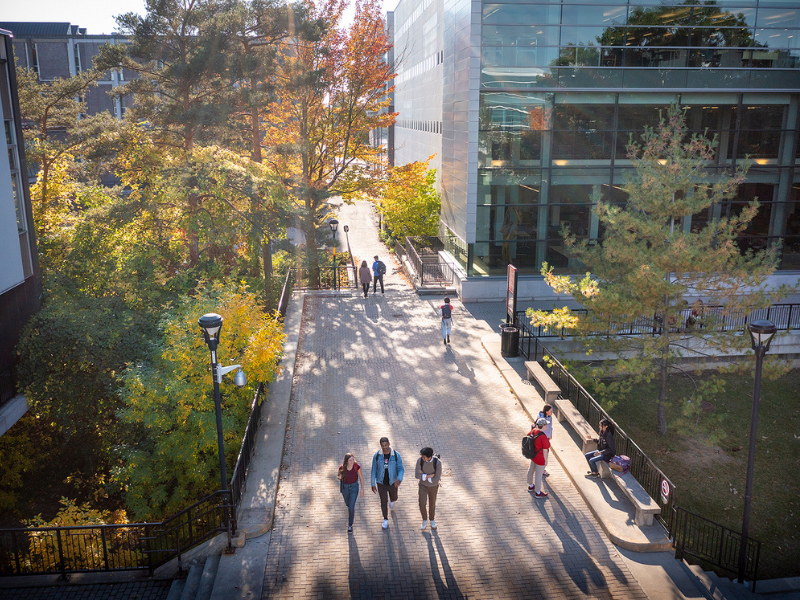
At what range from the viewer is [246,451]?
1124cm

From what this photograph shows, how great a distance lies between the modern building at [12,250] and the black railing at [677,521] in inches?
499

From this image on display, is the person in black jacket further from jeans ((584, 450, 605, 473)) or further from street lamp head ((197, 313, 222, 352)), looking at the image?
street lamp head ((197, 313, 222, 352))

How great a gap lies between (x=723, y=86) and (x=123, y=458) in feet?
76.4

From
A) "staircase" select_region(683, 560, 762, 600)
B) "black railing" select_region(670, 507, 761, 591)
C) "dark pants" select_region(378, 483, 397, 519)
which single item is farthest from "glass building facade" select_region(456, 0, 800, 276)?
"dark pants" select_region(378, 483, 397, 519)

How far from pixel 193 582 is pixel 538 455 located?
18.7 feet

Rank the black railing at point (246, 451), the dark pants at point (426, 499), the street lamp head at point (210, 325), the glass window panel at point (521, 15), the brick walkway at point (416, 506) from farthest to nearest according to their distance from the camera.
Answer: the glass window panel at point (521, 15) → the black railing at point (246, 451) → the dark pants at point (426, 499) → the street lamp head at point (210, 325) → the brick walkway at point (416, 506)

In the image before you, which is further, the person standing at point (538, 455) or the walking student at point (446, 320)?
the walking student at point (446, 320)

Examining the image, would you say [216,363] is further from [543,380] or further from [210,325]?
[543,380]

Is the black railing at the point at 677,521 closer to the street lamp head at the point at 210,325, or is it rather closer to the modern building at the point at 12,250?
the street lamp head at the point at 210,325

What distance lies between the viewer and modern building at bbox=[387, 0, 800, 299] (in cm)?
2227

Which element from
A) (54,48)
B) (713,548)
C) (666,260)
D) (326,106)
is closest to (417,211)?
(326,106)

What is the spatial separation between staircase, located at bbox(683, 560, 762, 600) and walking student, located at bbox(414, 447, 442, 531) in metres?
3.77

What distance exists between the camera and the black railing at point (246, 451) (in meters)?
9.96

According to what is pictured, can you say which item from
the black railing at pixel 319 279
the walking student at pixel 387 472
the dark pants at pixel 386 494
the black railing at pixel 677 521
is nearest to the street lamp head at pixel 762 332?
the black railing at pixel 677 521
